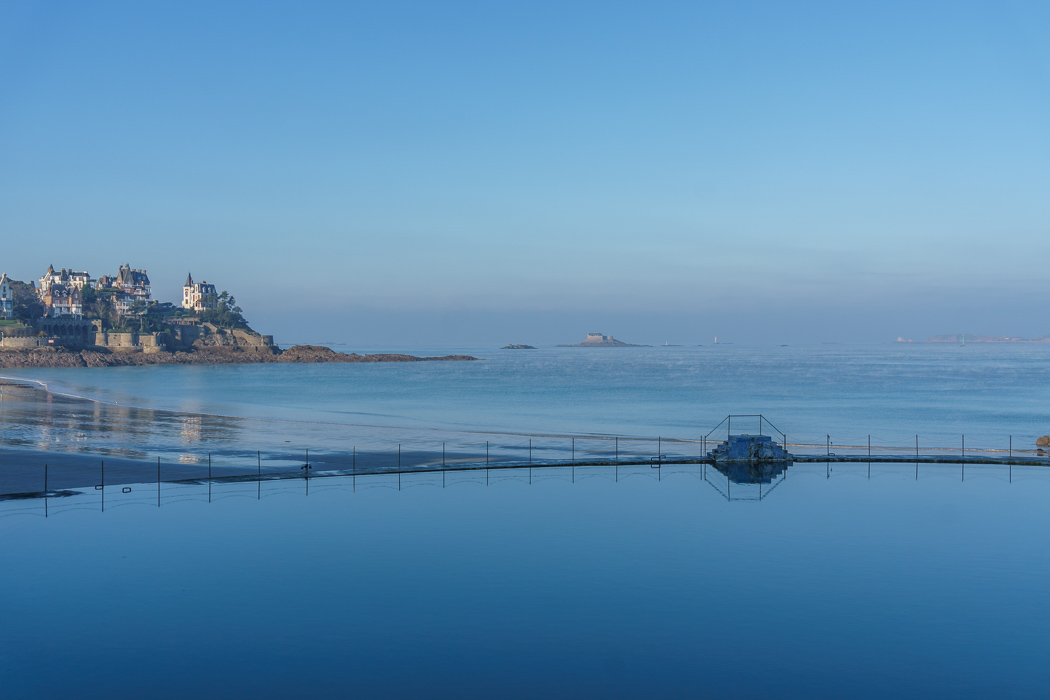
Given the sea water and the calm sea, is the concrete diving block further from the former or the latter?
the sea water

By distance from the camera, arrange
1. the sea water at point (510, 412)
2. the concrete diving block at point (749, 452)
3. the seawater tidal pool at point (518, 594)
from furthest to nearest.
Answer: the sea water at point (510, 412) < the concrete diving block at point (749, 452) < the seawater tidal pool at point (518, 594)

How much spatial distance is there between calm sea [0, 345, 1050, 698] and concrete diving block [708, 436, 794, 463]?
235 centimetres

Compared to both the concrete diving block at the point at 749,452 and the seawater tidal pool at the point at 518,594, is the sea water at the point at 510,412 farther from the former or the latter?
the seawater tidal pool at the point at 518,594

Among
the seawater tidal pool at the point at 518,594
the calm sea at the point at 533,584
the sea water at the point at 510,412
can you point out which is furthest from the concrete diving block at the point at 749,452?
the sea water at the point at 510,412

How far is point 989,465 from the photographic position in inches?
1666

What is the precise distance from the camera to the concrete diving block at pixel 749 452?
41.6 meters

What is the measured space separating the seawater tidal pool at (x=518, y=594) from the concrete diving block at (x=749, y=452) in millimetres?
7478

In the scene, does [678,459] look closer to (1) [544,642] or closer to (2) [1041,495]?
(2) [1041,495]

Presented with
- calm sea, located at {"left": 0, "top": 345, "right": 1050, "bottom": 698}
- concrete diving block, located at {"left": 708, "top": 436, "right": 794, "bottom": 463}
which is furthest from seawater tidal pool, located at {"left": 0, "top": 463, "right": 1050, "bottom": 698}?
concrete diving block, located at {"left": 708, "top": 436, "right": 794, "bottom": 463}

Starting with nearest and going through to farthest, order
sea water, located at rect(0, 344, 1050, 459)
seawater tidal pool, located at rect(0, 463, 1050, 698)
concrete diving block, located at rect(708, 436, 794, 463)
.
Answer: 1. seawater tidal pool, located at rect(0, 463, 1050, 698)
2. concrete diving block, located at rect(708, 436, 794, 463)
3. sea water, located at rect(0, 344, 1050, 459)

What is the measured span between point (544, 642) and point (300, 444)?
116 ft

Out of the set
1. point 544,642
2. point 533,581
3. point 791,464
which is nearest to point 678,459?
point 791,464

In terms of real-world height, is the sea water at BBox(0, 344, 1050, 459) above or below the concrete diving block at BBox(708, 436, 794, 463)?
below

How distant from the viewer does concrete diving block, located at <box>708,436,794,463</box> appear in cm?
4156
